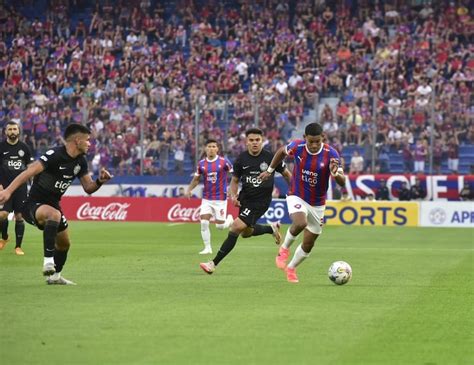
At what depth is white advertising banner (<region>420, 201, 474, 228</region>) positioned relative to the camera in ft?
116

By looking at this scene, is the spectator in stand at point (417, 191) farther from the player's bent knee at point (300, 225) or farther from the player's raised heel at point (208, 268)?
the player's bent knee at point (300, 225)

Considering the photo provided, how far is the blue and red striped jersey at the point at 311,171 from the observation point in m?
15.2

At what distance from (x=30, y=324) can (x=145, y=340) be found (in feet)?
5.19

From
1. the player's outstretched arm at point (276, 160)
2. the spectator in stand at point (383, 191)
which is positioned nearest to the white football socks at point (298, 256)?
the player's outstretched arm at point (276, 160)

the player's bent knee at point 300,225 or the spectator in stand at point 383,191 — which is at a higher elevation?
the player's bent knee at point 300,225

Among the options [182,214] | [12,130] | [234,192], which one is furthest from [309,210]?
[182,214]

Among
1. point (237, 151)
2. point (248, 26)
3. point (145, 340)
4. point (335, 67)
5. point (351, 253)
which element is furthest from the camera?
point (248, 26)

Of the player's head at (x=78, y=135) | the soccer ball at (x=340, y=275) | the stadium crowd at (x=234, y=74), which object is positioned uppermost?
the player's head at (x=78, y=135)

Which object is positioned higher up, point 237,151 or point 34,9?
point 34,9

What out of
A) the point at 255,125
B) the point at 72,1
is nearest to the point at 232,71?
the point at 255,125

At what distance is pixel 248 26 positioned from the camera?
154 feet

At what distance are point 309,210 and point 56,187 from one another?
3.66 m

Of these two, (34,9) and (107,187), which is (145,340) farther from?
(34,9)

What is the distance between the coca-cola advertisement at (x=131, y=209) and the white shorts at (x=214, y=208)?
13.8 metres
